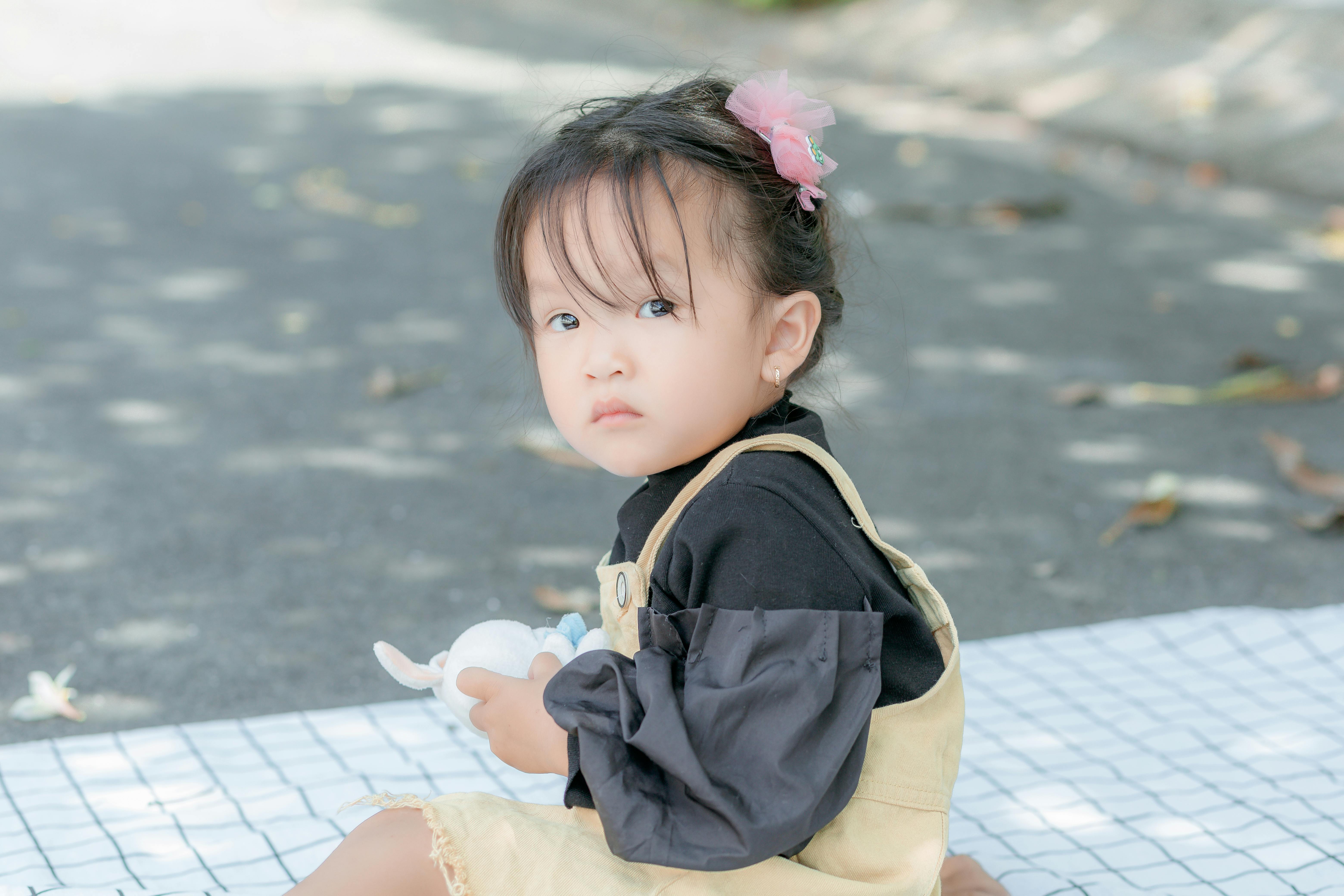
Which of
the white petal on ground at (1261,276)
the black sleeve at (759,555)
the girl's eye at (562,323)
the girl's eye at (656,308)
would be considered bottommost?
the white petal on ground at (1261,276)

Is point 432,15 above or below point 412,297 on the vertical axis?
above

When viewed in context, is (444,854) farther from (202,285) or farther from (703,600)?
(202,285)

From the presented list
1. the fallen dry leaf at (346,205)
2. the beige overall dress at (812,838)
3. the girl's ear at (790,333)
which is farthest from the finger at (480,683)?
the fallen dry leaf at (346,205)

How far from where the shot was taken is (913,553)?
2920 mm

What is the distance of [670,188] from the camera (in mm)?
1397

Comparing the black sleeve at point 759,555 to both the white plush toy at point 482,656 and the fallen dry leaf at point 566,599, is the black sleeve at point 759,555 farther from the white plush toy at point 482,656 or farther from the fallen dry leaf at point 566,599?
the fallen dry leaf at point 566,599

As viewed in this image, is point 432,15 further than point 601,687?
Yes

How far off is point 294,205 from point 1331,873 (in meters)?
4.52

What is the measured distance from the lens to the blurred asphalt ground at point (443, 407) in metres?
2.68

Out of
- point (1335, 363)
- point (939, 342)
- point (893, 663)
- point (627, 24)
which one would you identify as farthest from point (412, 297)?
point (627, 24)

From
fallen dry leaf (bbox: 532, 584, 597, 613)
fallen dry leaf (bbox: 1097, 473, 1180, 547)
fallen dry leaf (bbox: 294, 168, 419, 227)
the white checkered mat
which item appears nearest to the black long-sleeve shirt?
the white checkered mat

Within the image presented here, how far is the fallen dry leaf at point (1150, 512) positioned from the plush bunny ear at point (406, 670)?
6.35 ft

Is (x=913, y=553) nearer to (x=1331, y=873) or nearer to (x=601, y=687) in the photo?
(x=1331, y=873)

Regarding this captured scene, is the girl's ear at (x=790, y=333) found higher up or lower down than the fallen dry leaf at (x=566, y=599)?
higher up
